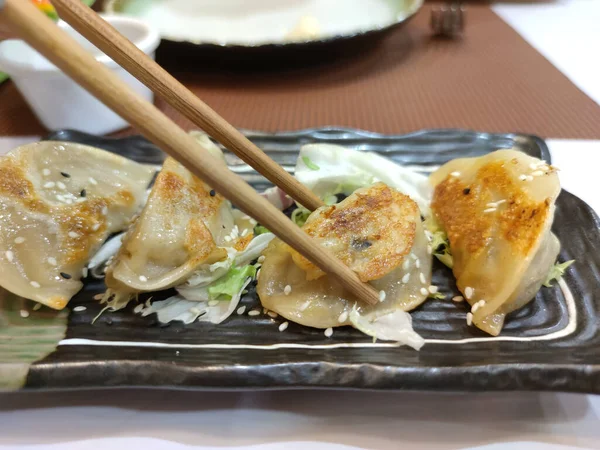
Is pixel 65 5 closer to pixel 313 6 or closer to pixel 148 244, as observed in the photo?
pixel 148 244

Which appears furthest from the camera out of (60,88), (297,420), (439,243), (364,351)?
(60,88)

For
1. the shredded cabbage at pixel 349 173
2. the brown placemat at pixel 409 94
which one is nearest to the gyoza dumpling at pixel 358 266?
the shredded cabbage at pixel 349 173

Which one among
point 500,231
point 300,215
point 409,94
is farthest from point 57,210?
point 409,94

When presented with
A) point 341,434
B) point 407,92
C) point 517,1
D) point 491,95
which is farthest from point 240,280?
point 517,1

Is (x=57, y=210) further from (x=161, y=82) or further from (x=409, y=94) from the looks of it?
(x=409, y=94)

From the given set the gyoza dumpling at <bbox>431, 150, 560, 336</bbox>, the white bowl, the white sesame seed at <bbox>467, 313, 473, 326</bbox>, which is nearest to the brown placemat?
the white bowl

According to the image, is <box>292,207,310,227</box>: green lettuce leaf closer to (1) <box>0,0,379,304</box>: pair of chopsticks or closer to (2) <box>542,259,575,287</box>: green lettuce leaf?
(1) <box>0,0,379,304</box>: pair of chopsticks
